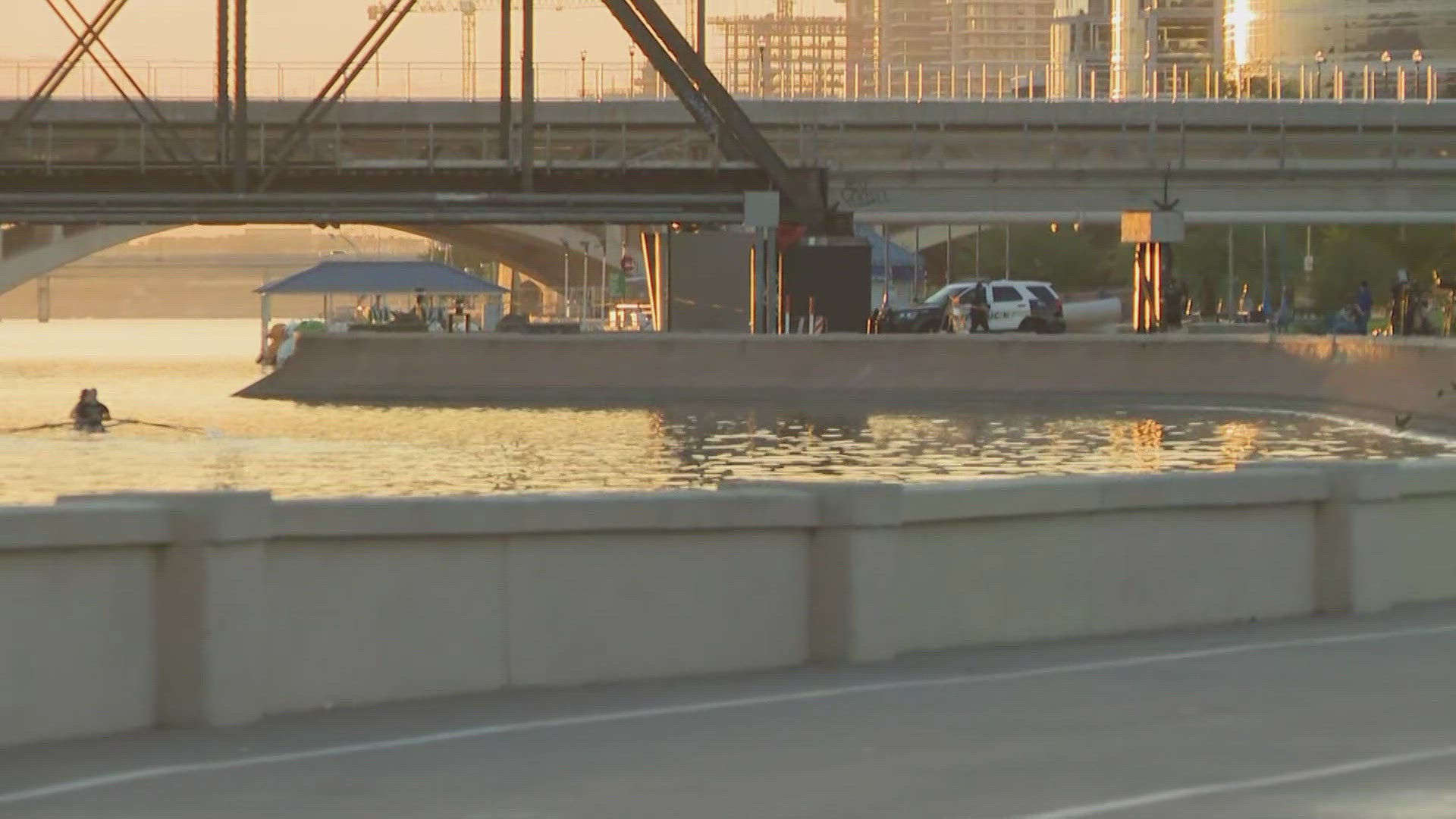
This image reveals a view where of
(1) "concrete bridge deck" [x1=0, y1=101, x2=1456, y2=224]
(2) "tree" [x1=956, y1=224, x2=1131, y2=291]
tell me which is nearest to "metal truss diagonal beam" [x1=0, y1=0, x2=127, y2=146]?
(1) "concrete bridge deck" [x1=0, y1=101, x2=1456, y2=224]

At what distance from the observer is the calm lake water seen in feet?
118

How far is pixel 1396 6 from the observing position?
184000 millimetres

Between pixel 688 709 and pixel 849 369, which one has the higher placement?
pixel 849 369

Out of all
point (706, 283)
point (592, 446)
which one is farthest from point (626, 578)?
point (706, 283)

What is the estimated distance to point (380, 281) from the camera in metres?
89.9

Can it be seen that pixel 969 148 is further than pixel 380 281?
Yes

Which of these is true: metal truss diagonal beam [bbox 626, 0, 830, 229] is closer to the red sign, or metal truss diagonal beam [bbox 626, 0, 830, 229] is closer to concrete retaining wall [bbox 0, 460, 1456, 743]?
the red sign

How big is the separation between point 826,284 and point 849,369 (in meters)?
14.2

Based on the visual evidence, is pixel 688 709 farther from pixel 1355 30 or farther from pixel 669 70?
pixel 1355 30

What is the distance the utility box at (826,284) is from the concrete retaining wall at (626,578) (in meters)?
52.6

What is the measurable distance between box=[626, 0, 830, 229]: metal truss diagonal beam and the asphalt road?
51163 mm

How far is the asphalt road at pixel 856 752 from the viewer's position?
9.55m

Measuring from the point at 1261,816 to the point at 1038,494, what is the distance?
4.34 meters

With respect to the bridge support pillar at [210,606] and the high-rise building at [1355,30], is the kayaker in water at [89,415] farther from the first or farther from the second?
the high-rise building at [1355,30]
